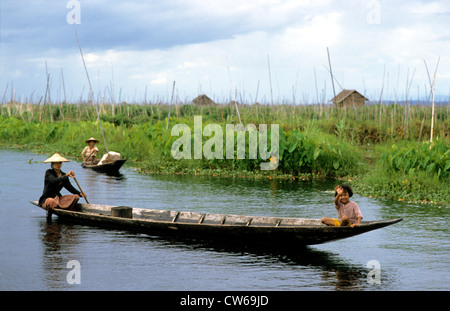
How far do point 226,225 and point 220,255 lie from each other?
418 millimetres

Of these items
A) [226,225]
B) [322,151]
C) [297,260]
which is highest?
[322,151]

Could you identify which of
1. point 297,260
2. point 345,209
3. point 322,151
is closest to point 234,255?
point 297,260

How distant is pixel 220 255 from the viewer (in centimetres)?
735

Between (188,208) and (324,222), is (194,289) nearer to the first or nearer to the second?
(324,222)

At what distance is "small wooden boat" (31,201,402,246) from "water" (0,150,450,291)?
0.52 feet

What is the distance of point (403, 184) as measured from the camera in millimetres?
12227

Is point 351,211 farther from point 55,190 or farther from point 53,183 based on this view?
point 55,190

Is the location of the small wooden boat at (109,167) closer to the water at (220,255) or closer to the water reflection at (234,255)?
the water at (220,255)

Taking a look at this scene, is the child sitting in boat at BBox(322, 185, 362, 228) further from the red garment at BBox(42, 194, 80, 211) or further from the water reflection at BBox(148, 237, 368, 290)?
the red garment at BBox(42, 194, 80, 211)

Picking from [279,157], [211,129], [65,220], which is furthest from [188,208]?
[211,129]

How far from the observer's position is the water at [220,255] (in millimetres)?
6246

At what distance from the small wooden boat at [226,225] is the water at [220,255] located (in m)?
0.16

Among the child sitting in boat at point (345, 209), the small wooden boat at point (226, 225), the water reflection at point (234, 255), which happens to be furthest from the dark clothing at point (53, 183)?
the child sitting in boat at point (345, 209)

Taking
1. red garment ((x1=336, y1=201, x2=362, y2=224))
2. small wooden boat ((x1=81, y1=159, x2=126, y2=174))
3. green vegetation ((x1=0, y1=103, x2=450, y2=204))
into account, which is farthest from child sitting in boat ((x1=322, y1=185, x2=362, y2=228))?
small wooden boat ((x1=81, y1=159, x2=126, y2=174))
